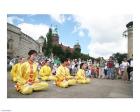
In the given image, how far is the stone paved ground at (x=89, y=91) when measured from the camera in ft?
21.6

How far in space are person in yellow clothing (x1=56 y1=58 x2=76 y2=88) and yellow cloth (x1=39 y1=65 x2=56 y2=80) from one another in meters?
0.13

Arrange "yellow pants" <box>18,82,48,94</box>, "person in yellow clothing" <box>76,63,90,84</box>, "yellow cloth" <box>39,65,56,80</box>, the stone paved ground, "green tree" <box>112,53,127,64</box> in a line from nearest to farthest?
"yellow pants" <box>18,82,48,94</box>, the stone paved ground, "green tree" <box>112,53,127,64</box>, "person in yellow clothing" <box>76,63,90,84</box>, "yellow cloth" <box>39,65,56,80</box>

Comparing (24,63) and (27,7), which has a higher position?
(27,7)

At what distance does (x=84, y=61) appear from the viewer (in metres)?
6.82

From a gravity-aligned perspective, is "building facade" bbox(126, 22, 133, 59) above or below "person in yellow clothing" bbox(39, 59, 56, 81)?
above

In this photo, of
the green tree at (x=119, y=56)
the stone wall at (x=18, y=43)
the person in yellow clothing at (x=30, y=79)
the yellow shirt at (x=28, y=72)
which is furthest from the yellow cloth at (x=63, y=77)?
the green tree at (x=119, y=56)

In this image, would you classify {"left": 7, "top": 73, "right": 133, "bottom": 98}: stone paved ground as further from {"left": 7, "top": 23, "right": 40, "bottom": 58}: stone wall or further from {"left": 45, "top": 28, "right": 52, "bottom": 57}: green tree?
{"left": 45, "top": 28, "right": 52, "bottom": 57}: green tree

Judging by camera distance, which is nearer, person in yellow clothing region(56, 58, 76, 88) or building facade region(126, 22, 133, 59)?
building facade region(126, 22, 133, 59)

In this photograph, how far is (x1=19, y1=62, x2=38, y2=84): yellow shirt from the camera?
6.60 m

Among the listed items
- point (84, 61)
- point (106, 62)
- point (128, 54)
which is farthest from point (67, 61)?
point (128, 54)

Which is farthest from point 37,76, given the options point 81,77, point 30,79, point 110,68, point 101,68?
point 110,68

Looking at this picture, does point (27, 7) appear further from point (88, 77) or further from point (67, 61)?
point (88, 77)

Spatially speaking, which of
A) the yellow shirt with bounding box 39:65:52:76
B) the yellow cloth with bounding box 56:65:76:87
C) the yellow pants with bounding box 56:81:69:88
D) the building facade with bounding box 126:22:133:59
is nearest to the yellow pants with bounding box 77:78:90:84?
the yellow cloth with bounding box 56:65:76:87

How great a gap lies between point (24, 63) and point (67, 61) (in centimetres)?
86
